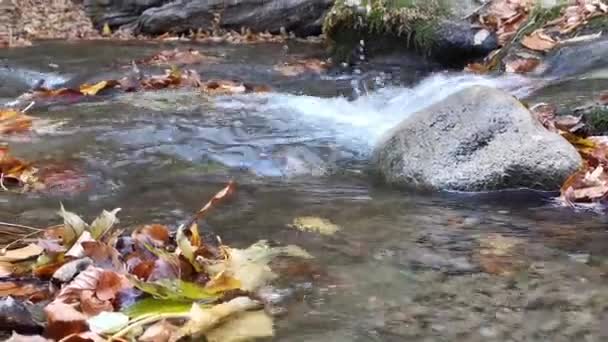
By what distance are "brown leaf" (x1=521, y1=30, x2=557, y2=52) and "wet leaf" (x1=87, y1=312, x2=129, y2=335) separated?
16.6ft

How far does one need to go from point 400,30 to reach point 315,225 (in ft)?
16.9

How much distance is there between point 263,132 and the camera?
4539mm

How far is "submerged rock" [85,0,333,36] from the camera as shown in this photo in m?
10.6

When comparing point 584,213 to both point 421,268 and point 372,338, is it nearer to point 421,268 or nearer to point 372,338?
point 421,268

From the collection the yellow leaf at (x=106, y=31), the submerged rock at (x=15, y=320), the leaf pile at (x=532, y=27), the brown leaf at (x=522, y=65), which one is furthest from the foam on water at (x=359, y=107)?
the yellow leaf at (x=106, y=31)

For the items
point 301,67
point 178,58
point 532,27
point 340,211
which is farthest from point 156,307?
point 178,58

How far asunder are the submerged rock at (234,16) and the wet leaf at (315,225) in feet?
26.5

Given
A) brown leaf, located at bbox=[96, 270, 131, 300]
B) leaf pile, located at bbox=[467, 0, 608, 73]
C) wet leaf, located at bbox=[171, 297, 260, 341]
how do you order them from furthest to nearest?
leaf pile, located at bbox=[467, 0, 608, 73]
brown leaf, located at bbox=[96, 270, 131, 300]
wet leaf, located at bbox=[171, 297, 260, 341]

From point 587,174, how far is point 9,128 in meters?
3.26

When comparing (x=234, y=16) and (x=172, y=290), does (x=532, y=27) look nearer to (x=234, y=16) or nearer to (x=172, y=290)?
(x=172, y=290)

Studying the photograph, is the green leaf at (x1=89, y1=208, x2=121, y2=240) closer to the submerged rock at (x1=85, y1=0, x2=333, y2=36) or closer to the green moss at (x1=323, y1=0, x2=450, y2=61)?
the green moss at (x1=323, y1=0, x2=450, y2=61)

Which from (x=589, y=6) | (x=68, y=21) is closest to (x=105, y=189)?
(x=589, y=6)

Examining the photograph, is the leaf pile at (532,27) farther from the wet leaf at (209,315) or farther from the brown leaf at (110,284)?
the brown leaf at (110,284)

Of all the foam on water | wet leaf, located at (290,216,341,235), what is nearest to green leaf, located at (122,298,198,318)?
wet leaf, located at (290,216,341,235)
